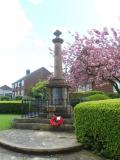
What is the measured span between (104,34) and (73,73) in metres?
3.73

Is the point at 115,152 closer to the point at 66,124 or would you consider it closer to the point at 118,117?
the point at 118,117

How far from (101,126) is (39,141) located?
8.58 feet

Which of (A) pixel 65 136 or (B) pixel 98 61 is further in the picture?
(B) pixel 98 61

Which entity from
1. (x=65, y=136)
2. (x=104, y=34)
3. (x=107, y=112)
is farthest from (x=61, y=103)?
(x=104, y=34)

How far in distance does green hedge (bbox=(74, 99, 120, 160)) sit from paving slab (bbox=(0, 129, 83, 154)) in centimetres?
48

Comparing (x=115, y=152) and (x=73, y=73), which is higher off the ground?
(x=73, y=73)

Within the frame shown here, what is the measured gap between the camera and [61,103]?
1683 cm

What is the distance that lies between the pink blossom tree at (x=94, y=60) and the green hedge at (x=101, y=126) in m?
11.3

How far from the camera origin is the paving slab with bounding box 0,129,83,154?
9984mm

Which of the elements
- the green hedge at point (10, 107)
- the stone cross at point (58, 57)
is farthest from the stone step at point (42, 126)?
the green hedge at point (10, 107)

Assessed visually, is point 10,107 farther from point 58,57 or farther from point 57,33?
point 57,33

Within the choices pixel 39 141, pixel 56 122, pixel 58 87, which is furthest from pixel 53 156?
pixel 58 87

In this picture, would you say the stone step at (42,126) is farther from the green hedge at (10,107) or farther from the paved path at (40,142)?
the green hedge at (10,107)

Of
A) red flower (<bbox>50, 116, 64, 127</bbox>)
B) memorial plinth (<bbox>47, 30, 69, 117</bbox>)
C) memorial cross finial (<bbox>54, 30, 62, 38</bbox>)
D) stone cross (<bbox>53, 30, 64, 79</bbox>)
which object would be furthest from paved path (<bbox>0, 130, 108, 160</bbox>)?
memorial cross finial (<bbox>54, 30, 62, 38</bbox>)
